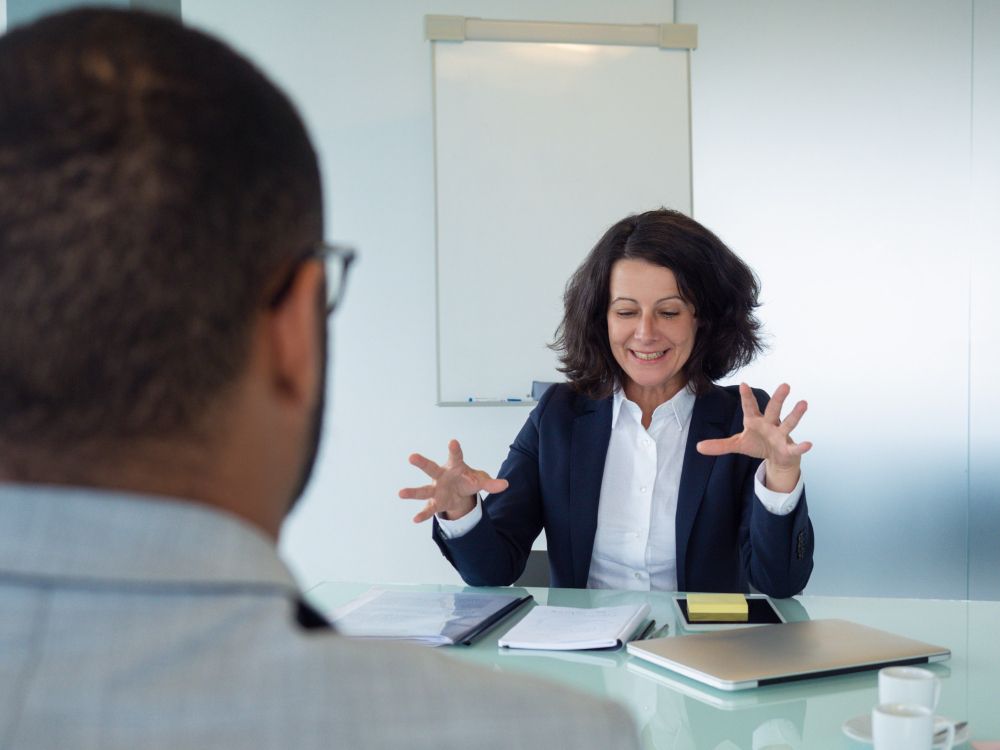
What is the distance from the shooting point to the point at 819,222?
408 cm

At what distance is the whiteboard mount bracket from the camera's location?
394cm

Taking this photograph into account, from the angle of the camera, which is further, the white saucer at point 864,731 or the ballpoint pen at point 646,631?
the ballpoint pen at point 646,631

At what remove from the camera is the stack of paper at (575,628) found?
64.8 inches

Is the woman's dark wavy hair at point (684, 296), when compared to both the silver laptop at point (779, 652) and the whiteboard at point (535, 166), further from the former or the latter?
the whiteboard at point (535, 166)

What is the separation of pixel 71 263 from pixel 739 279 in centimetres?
225

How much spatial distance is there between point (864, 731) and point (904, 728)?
0.13m

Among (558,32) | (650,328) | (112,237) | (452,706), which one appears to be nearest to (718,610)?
(650,328)

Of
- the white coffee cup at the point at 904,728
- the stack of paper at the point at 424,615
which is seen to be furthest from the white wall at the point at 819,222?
the white coffee cup at the point at 904,728

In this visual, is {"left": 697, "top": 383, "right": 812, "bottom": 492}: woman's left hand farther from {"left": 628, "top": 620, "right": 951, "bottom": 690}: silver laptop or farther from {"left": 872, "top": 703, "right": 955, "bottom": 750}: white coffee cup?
{"left": 872, "top": 703, "right": 955, "bottom": 750}: white coffee cup

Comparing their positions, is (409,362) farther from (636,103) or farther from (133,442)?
(133,442)

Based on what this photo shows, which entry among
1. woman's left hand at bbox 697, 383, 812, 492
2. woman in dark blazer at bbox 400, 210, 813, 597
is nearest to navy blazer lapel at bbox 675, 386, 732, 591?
woman in dark blazer at bbox 400, 210, 813, 597

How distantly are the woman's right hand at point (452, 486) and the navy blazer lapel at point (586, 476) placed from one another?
0.34m

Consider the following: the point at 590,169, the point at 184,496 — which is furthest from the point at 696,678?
the point at 590,169

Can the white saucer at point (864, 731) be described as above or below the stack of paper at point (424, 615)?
above
